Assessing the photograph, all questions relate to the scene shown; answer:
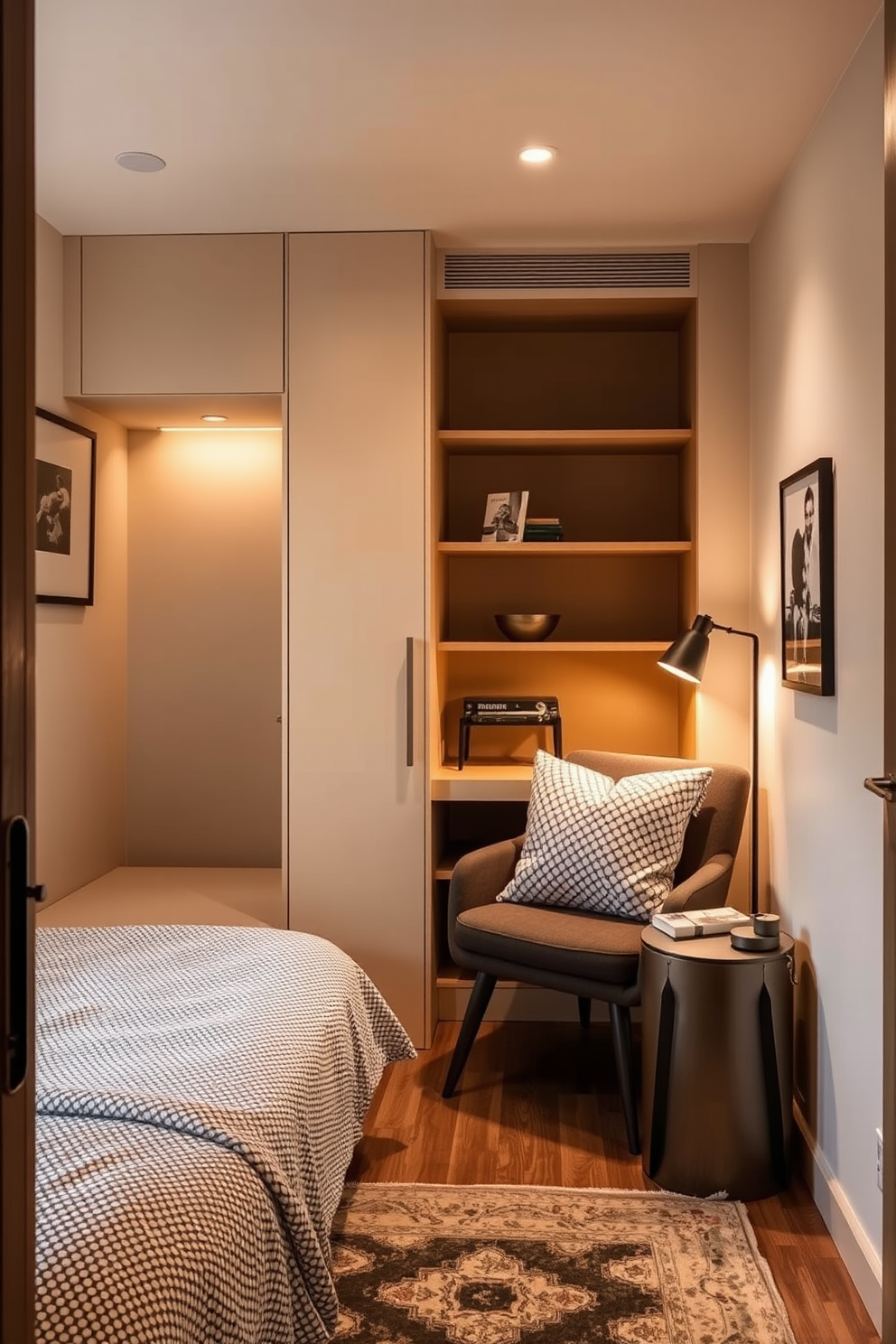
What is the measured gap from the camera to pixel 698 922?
2.87 m

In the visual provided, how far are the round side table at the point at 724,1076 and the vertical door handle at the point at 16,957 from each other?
6.58 feet

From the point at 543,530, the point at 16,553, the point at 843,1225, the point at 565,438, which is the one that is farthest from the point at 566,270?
the point at 16,553

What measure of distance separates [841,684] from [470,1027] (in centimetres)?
149

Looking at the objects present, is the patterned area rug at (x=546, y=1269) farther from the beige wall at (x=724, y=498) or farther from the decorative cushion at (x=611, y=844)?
the beige wall at (x=724, y=498)

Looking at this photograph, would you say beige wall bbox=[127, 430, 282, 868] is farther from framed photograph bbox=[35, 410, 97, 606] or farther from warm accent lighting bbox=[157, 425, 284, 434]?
framed photograph bbox=[35, 410, 97, 606]

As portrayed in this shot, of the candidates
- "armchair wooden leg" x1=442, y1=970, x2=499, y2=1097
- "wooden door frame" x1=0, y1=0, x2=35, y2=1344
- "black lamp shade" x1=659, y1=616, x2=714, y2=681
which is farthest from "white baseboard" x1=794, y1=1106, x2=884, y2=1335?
"wooden door frame" x1=0, y1=0, x2=35, y2=1344

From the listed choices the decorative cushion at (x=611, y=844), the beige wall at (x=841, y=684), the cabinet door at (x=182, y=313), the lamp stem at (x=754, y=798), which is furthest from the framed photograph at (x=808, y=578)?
the cabinet door at (x=182, y=313)

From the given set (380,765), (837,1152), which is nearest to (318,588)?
(380,765)

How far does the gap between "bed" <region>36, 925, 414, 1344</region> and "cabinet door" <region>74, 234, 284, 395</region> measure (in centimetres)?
183

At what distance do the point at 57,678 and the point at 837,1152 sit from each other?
107 inches

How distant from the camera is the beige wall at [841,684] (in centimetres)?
226

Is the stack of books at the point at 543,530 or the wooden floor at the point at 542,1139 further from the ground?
the stack of books at the point at 543,530

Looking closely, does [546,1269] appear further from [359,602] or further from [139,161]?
[139,161]

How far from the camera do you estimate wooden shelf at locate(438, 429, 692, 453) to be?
3.80m
